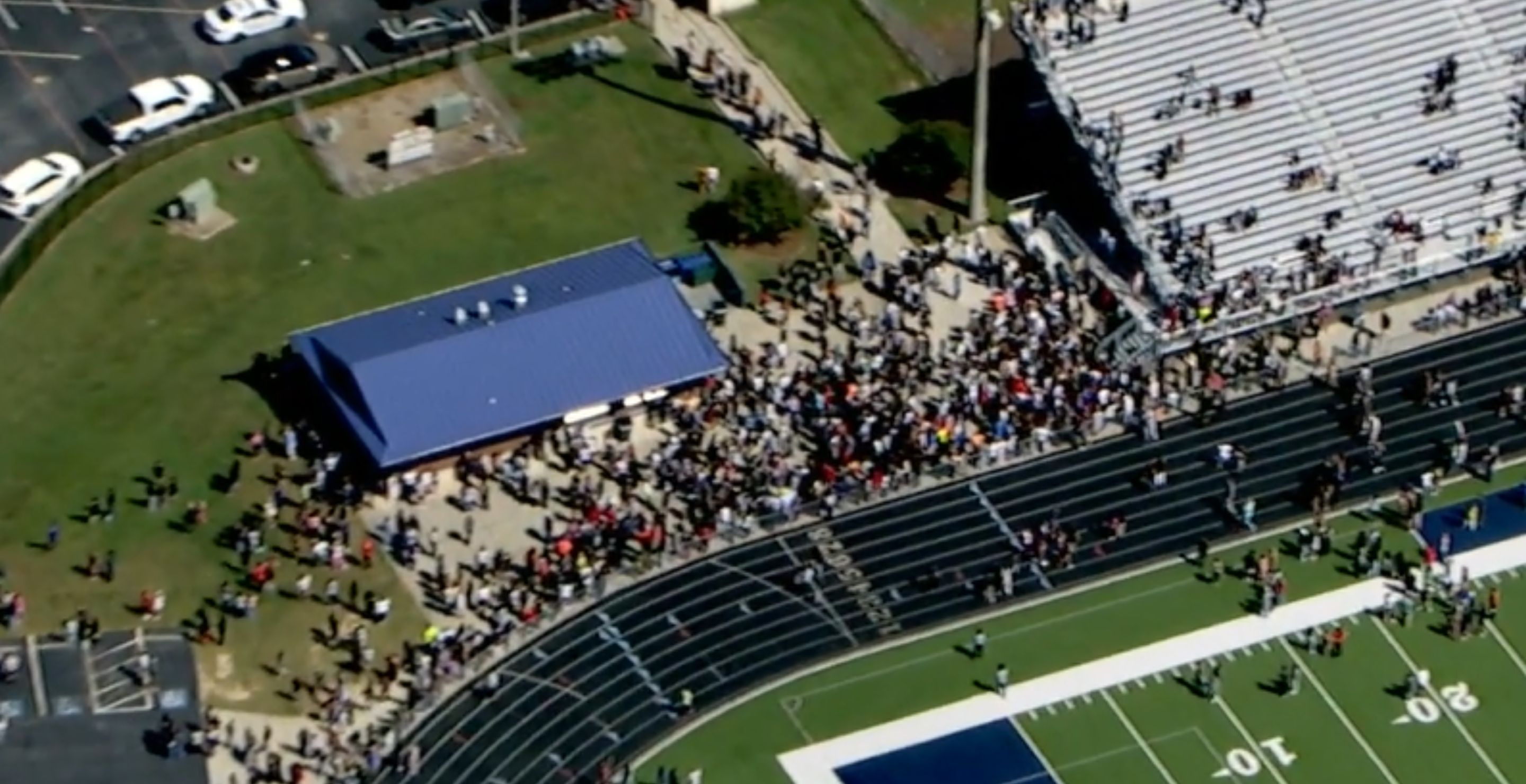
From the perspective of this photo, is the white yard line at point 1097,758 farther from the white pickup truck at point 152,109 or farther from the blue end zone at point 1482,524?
the white pickup truck at point 152,109

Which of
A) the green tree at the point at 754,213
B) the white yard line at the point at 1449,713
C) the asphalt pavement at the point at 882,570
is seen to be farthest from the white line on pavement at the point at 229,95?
the white yard line at the point at 1449,713

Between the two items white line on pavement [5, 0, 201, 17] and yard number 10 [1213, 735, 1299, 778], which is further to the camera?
white line on pavement [5, 0, 201, 17]

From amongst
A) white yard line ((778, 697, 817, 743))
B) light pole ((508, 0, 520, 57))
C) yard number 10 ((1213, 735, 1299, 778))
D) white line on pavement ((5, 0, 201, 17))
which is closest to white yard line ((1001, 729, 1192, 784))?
yard number 10 ((1213, 735, 1299, 778))

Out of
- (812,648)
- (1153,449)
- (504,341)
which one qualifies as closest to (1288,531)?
(1153,449)

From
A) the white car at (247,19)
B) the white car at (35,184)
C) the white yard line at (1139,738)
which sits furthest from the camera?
the white car at (247,19)

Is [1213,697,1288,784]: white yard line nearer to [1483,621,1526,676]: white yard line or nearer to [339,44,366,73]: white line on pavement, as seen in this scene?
[1483,621,1526,676]: white yard line

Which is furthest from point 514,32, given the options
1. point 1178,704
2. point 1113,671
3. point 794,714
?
point 1178,704

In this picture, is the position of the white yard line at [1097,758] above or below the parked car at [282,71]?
below
